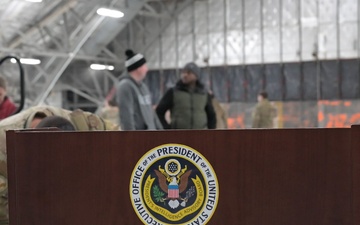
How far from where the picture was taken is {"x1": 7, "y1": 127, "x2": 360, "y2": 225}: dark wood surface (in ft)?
3.64

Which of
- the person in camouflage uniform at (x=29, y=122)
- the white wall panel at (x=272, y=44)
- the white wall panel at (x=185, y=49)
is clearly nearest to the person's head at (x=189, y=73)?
the person in camouflage uniform at (x=29, y=122)

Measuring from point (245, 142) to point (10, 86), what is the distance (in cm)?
1067

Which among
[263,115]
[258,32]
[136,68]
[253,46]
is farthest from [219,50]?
[136,68]

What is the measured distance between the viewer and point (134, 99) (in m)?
3.95

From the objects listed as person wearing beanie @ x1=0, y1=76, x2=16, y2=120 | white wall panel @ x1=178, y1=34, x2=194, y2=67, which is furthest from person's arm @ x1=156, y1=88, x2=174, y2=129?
white wall panel @ x1=178, y1=34, x2=194, y2=67

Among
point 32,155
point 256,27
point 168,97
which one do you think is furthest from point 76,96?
point 32,155

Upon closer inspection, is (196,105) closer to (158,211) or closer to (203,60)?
(158,211)

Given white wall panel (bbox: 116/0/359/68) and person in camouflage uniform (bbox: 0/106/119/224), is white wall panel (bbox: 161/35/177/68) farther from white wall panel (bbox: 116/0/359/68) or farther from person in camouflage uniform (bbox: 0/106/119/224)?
person in camouflage uniform (bbox: 0/106/119/224)

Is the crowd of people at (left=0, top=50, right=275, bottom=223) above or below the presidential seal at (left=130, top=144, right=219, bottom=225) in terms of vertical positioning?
above

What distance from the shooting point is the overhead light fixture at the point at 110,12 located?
12.6m

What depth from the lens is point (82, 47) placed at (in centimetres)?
1396

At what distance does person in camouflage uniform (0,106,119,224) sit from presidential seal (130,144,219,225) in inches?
21.2

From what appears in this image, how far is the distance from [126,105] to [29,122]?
74.0 inches

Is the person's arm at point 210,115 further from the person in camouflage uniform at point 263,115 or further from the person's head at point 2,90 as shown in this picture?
the person in camouflage uniform at point 263,115
